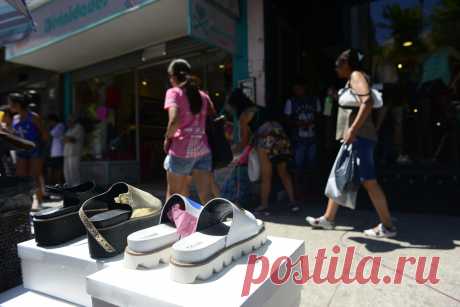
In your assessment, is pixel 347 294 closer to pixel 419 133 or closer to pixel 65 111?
pixel 419 133

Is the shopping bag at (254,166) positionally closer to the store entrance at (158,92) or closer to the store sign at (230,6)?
the store entrance at (158,92)

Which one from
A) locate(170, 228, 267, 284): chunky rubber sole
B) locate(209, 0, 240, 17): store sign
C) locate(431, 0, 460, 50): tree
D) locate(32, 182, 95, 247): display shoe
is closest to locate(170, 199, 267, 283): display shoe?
locate(170, 228, 267, 284): chunky rubber sole

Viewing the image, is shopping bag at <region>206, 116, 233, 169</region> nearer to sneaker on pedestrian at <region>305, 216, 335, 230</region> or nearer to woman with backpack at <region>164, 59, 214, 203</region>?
woman with backpack at <region>164, 59, 214, 203</region>

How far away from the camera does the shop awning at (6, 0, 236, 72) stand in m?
4.15

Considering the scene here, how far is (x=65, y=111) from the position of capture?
8.30 m

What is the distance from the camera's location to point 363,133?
9.47 feet

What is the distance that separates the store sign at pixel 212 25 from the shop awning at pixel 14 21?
1.65m

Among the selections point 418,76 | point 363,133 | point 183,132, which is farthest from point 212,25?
point 418,76

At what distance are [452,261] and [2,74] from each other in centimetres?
1296

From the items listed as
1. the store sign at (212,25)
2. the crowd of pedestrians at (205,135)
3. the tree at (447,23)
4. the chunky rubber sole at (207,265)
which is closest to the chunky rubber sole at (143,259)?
the chunky rubber sole at (207,265)

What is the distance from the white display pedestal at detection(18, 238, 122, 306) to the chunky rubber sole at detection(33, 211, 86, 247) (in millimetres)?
29

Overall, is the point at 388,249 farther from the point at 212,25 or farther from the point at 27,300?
the point at 212,25

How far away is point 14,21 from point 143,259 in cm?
273

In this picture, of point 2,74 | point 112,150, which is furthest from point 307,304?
point 2,74
